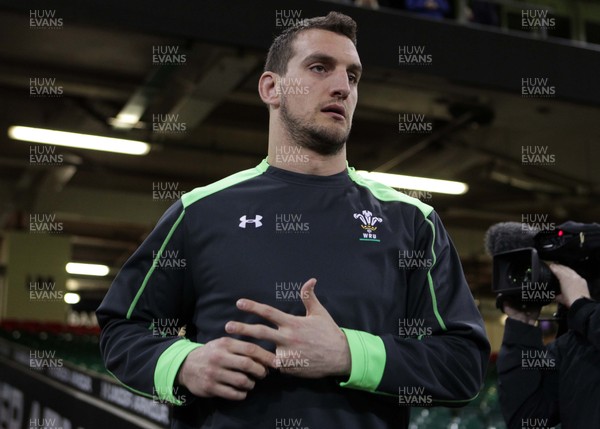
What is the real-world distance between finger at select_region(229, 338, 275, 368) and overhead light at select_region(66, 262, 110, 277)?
68.4ft

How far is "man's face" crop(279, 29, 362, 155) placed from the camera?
156cm

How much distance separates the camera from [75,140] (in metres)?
9.13

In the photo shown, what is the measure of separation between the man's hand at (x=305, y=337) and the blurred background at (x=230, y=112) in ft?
5.20

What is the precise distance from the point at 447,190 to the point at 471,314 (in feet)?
29.1

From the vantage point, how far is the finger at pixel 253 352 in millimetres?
1317

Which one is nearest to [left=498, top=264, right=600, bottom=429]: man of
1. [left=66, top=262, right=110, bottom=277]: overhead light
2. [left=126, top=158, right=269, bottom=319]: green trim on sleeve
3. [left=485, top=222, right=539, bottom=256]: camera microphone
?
[left=485, top=222, right=539, bottom=256]: camera microphone

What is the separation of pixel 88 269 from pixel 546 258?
21017 mm

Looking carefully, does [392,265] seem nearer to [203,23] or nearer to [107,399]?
[107,399]

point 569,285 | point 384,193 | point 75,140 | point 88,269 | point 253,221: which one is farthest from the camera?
point 88,269

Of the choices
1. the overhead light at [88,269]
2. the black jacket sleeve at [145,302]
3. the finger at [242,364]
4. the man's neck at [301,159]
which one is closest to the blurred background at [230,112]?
the black jacket sleeve at [145,302]

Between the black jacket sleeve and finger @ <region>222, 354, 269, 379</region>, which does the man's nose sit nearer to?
the black jacket sleeve

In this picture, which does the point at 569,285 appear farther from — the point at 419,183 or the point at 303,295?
the point at 419,183

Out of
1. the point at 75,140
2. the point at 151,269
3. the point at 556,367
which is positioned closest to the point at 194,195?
the point at 151,269

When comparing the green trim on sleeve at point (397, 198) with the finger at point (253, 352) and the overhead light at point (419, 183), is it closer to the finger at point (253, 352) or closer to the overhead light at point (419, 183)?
the finger at point (253, 352)
